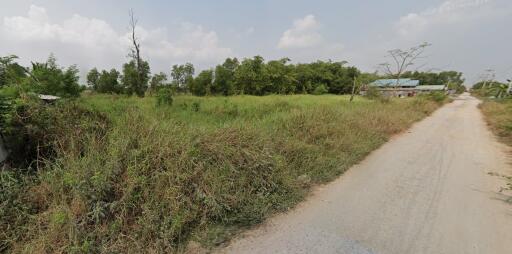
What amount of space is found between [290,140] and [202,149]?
194cm

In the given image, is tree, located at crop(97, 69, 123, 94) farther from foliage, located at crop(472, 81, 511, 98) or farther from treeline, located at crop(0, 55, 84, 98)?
foliage, located at crop(472, 81, 511, 98)

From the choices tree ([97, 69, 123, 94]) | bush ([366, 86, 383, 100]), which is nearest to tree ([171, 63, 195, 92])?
tree ([97, 69, 123, 94])

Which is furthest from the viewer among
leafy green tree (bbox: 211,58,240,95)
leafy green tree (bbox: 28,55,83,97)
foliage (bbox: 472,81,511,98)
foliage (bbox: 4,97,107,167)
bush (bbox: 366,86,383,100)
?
leafy green tree (bbox: 211,58,240,95)

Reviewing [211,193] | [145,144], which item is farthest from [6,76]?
[211,193]

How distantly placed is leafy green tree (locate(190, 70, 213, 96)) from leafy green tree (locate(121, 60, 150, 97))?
663 cm

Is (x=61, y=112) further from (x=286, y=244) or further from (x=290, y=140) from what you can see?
(x=290, y=140)

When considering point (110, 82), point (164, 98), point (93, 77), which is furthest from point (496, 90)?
point (93, 77)

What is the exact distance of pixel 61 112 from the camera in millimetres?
2957

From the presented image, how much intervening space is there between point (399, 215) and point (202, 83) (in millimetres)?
32139

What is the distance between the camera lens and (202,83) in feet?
107

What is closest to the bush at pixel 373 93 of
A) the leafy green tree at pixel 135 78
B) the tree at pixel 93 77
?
the leafy green tree at pixel 135 78

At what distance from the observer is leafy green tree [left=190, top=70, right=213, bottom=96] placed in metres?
32.6

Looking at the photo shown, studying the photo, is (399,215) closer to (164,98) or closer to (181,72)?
(164,98)

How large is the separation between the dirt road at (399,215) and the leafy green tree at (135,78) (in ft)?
85.3
